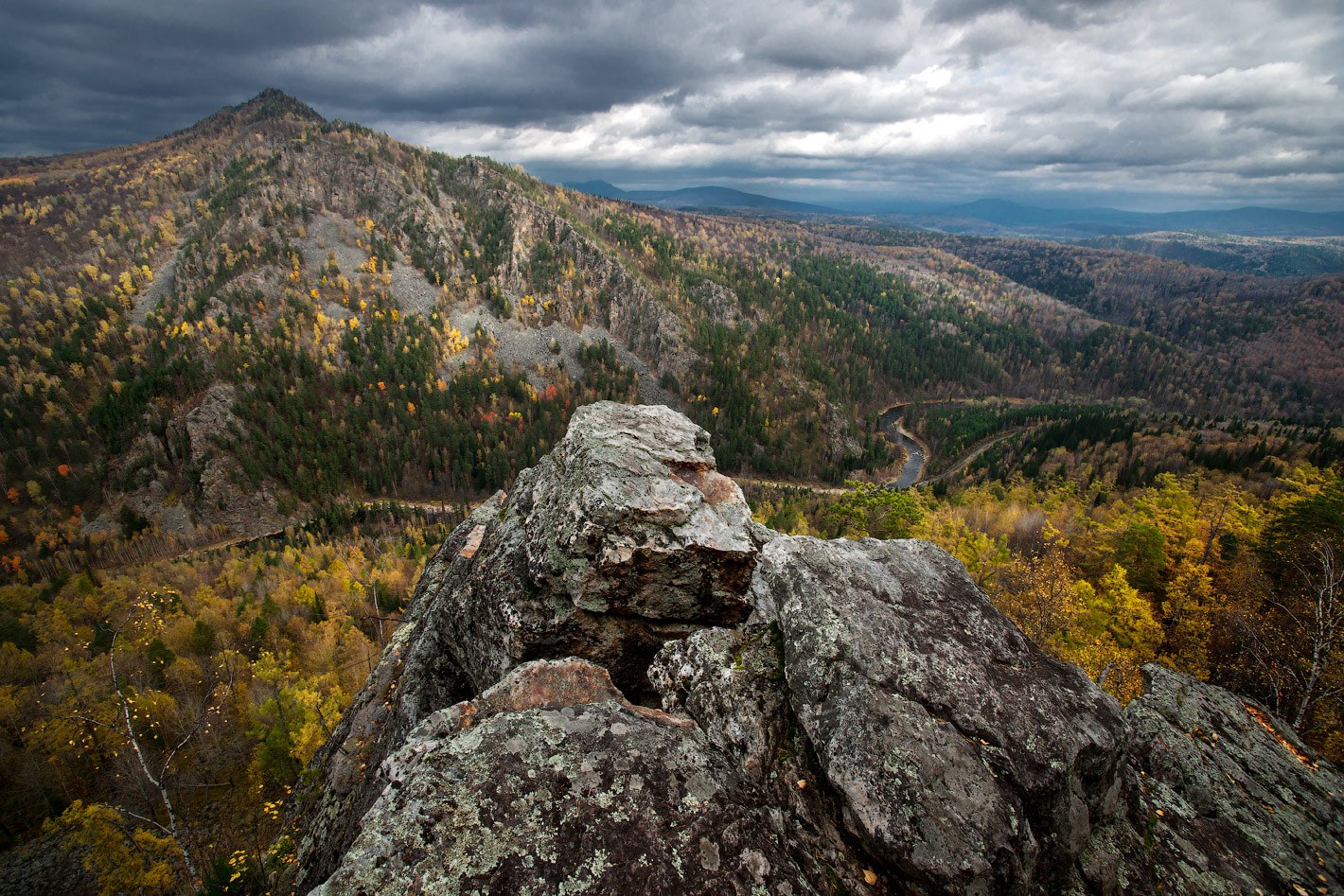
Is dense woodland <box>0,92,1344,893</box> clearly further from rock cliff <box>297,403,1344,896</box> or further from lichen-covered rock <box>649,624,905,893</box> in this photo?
lichen-covered rock <box>649,624,905,893</box>

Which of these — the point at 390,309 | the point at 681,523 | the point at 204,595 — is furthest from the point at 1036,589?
the point at 390,309

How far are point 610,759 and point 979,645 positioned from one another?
665 centimetres

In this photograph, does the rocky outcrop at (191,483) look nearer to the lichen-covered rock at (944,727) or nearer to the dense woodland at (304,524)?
the dense woodland at (304,524)

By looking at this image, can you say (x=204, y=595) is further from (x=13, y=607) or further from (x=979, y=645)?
(x=979, y=645)

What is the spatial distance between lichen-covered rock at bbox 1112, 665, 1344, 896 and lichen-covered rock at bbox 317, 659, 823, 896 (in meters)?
Answer: 6.42

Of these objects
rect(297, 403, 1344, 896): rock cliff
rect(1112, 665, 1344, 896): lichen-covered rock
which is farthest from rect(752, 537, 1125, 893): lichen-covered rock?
rect(1112, 665, 1344, 896): lichen-covered rock

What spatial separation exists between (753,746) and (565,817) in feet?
10.4

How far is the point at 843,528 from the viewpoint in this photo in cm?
5666

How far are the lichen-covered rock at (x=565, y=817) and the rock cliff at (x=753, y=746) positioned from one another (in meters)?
0.03

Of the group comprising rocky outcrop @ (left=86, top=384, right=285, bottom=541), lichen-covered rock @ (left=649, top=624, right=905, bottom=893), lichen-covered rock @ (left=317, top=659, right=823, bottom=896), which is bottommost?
rocky outcrop @ (left=86, top=384, right=285, bottom=541)

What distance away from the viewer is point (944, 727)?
7816 millimetres

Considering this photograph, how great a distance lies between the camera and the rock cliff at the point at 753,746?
21.6 ft

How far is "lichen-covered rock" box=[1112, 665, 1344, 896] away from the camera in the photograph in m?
8.80

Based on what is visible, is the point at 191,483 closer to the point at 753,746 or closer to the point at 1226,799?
the point at 753,746
